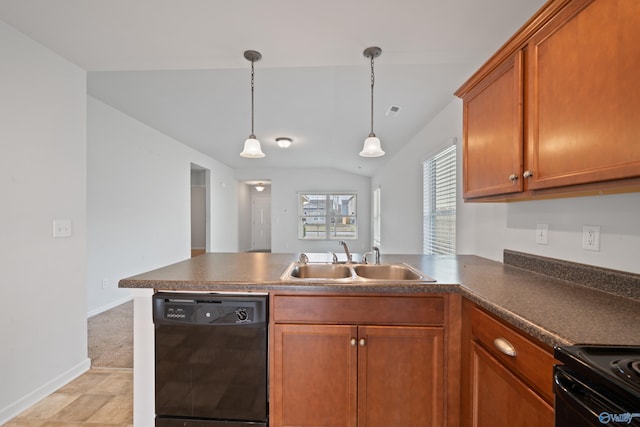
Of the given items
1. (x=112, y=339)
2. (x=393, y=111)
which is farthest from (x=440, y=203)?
(x=112, y=339)

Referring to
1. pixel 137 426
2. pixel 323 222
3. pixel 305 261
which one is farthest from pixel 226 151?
pixel 137 426

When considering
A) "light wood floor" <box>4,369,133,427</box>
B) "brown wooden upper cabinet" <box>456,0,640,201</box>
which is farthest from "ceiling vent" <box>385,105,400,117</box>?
"light wood floor" <box>4,369,133,427</box>

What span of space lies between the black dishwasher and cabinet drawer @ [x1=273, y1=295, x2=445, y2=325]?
0.13m

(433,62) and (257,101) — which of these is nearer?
(433,62)

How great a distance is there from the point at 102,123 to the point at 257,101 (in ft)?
6.62

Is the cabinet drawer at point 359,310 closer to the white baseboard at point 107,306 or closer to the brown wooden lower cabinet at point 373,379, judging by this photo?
the brown wooden lower cabinet at point 373,379

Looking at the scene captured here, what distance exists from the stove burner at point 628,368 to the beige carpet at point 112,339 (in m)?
3.01

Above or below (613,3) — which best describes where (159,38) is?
above

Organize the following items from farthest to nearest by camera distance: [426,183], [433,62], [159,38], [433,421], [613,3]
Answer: [426,183], [433,62], [159,38], [433,421], [613,3]

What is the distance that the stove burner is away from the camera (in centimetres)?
61

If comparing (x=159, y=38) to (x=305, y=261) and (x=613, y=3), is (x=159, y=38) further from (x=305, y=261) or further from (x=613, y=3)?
(x=613, y=3)

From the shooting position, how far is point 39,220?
1982 mm

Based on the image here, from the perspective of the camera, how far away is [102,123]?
3.55 meters

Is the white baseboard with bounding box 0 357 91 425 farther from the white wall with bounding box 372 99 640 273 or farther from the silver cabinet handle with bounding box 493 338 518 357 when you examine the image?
the white wall with bounding box 372 99 640 273
